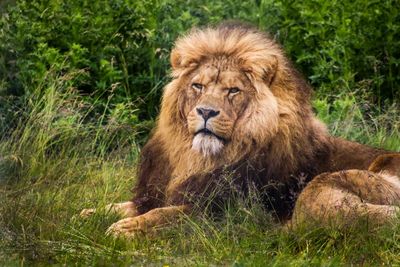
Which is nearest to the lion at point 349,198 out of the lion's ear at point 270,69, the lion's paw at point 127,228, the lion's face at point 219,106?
the lion's face at point 219,106

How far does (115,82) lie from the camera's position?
10.7 metres

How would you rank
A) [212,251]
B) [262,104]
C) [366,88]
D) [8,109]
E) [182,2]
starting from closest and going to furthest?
[212,251], [262,104], [8,109], [366,88], [182,2]

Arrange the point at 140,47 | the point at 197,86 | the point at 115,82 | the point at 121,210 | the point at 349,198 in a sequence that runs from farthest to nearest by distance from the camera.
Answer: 1. the point at 140,47
2. the point at 115,82
3. the point at 121,210
4. the point at 197,86
5. the point at 349,198

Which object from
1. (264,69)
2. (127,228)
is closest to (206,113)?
(264,69)

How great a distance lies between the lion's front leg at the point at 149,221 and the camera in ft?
24.3

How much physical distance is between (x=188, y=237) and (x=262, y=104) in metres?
1.00

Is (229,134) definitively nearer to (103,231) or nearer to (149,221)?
(149,221)

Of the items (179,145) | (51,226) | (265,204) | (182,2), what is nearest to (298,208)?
(265,204)

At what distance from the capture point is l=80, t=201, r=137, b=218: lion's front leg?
25.3 ft

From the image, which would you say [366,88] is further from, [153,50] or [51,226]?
[51,226]

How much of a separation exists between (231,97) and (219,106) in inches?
5.0

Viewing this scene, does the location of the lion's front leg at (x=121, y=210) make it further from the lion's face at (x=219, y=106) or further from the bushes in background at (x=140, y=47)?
the bushes in background at (x=140, y=47)

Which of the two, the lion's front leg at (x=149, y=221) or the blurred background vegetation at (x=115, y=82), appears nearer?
the lion's front leg at (x=149, y=221)

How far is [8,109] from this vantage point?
10.1 metres
